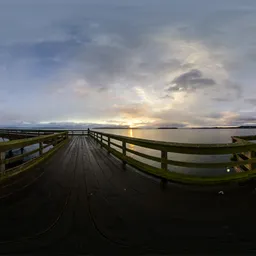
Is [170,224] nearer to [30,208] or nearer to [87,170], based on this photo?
[30,208]

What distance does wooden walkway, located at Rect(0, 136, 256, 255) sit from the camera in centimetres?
254

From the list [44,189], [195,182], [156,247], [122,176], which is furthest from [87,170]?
[156,247]

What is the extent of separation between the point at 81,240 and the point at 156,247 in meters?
1.04

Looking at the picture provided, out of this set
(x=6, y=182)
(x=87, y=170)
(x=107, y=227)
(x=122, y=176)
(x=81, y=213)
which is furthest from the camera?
(x=87, y=170)

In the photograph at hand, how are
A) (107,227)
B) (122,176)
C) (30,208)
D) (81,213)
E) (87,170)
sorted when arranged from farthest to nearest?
(87,170) < (122,176) < (30,208) < (81,213) < (107,227)

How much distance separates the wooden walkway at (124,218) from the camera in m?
2.54

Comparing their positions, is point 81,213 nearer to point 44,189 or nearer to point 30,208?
point 30,208

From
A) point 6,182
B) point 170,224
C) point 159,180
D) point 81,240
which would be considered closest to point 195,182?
point 159,180

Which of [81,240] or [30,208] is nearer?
[81,240]

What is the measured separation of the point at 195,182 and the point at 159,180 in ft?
3.31

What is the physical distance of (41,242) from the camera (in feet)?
8.51

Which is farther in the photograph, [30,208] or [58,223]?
[30,208]

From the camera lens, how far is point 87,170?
6.73 meters

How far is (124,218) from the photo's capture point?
3.19 meters
